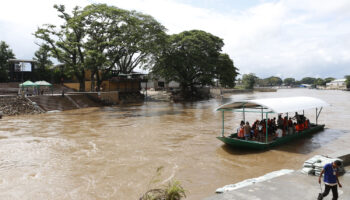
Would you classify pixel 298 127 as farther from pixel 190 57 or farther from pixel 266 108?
pixel 190 57

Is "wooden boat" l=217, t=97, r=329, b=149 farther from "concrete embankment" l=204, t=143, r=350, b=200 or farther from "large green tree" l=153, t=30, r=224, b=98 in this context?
"large green tree" l=153, t=30, r=224, b=98

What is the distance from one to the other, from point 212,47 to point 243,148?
3647 cm

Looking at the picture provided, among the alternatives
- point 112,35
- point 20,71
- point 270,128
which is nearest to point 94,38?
point 112,35

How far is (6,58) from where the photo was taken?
45656mm

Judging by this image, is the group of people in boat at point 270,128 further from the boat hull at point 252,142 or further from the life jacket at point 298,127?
the boat hull at point 252,142

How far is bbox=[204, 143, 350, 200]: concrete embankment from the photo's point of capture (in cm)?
659

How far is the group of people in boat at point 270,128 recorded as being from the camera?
45.6ft

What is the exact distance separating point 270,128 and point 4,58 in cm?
4732

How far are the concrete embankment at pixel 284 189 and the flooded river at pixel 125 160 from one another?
2.06 m

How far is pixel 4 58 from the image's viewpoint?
148ft

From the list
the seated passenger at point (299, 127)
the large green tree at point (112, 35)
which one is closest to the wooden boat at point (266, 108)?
the seated passenger at point (299, 127)

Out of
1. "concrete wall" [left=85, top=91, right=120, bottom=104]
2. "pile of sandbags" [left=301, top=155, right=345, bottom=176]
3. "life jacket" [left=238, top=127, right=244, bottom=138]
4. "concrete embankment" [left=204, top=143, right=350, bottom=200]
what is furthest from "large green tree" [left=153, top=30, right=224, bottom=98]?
"concrete embankment" [left=204, top=143, right=350, bottom=200]

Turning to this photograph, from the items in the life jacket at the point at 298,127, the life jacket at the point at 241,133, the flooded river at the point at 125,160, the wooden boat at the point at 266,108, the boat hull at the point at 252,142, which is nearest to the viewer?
the flooded river at the point at 125,160

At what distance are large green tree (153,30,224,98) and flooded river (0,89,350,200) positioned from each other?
27546 millimetres
